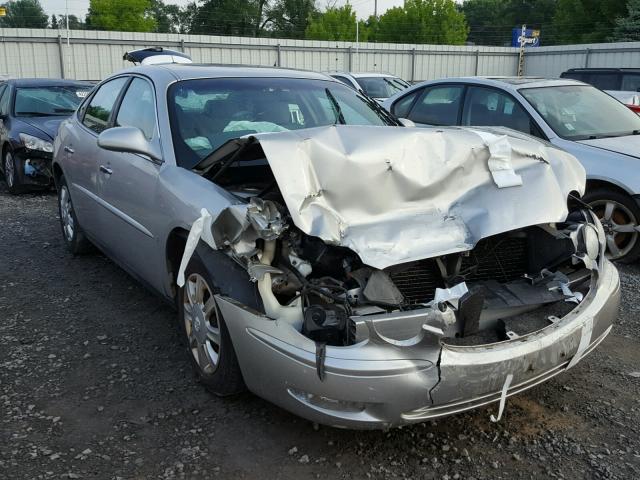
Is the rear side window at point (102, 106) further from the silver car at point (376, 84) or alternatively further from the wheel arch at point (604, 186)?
the silver car at point (376, 84)

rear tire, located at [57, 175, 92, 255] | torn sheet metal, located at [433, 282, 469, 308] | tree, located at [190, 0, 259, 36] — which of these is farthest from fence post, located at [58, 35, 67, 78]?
tree, located at [190, 0, 259, 36]

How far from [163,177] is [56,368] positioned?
1.28m

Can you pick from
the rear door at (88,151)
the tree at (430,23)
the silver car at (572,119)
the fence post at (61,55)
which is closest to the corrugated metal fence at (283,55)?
the fence post at (61,55)

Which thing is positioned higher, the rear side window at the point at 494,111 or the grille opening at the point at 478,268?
the rear side window at the point at 494,111

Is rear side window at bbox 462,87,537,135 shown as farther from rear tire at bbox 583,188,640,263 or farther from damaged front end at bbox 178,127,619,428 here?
damaged front end at bbox 178,127,619,428

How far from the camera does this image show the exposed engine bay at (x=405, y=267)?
8.57ft

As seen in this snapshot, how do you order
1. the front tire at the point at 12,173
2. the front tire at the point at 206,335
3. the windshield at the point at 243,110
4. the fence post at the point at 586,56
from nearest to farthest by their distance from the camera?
the front tire at the point at 206,335 → the windshield at the point at 243,110 → the front tire at the point at 12,173 → the fence post at the point at 586,56

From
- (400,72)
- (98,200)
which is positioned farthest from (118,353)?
(400,72)

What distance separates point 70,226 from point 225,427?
137 inches

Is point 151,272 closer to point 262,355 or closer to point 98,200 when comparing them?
point 98,200

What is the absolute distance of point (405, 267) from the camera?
2887 millimetres

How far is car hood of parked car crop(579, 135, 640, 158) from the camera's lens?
5582mm

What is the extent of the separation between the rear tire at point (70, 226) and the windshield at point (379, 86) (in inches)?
375

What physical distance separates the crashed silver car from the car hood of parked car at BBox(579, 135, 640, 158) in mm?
2439
